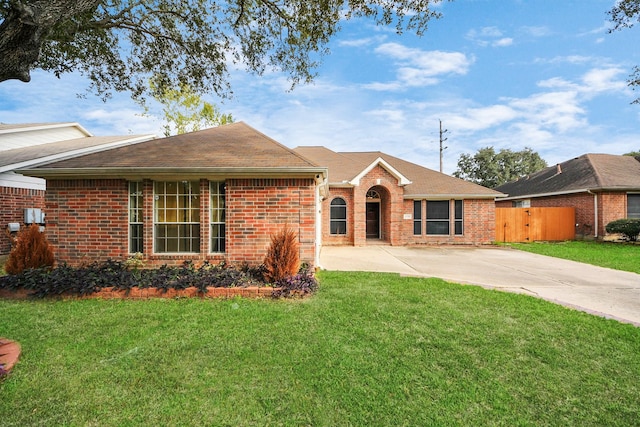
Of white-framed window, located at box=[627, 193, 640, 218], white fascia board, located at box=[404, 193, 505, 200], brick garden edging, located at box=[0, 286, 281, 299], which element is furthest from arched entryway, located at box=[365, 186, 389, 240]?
white-framed window, located at box=[627, 193, 640, 218]

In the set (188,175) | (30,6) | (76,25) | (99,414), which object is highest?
(76,25)

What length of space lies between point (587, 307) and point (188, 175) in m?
9.07

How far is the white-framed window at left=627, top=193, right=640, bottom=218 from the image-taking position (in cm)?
1739

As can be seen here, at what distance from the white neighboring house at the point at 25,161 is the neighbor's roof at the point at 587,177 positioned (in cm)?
2667

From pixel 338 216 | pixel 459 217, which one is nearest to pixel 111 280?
pixel 338 216

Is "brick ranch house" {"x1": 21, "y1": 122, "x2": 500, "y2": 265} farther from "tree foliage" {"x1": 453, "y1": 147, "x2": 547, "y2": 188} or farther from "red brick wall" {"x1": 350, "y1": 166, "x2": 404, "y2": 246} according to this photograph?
"tree foliage" {"x1": 453, "y1": 147, "x2": 547, "y2": 188}

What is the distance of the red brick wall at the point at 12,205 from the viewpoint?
10430 millimetres

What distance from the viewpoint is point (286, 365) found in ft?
11.5

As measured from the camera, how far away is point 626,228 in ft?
52.0

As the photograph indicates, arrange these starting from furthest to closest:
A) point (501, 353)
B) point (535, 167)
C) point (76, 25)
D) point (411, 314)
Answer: point (535, 167), point (76, 25), point (411, 314), point (501, 353)

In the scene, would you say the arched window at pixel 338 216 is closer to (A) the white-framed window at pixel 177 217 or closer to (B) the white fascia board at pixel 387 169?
(B) the white fascia board at pixel 387 169

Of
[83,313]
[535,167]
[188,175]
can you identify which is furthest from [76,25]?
[535,167]

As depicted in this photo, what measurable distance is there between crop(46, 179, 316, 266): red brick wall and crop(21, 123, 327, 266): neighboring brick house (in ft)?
0.08

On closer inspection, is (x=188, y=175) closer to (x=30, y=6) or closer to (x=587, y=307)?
(x=30, y=6)
